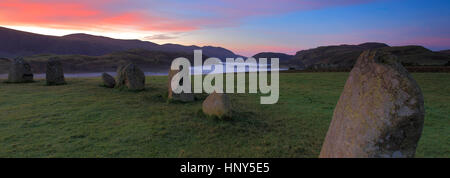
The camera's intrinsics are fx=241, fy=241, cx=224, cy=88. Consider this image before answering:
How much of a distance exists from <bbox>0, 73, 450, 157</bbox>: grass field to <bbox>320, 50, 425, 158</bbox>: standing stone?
2.38 meters

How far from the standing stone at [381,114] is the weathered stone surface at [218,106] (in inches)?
193

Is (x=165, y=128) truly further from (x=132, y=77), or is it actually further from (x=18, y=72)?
(x=18, y=72)

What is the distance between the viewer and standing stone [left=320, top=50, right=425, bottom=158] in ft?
9.82

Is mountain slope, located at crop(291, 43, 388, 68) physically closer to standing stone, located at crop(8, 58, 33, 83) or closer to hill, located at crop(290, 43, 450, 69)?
hill, located at crop(290, 43, 450, 69)

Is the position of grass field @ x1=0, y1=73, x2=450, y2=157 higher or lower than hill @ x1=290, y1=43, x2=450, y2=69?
lower

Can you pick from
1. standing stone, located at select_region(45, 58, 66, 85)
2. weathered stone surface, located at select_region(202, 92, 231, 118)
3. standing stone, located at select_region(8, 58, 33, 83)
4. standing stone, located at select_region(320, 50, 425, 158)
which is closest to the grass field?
weathered stone surface, located at select_region(202, 92, 231, 118)

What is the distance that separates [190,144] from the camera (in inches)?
239

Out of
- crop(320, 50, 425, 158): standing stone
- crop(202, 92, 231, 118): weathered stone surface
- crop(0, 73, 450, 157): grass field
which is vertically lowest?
crop(0, 73, 450, 157): grass field

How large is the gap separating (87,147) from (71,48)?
10655cm

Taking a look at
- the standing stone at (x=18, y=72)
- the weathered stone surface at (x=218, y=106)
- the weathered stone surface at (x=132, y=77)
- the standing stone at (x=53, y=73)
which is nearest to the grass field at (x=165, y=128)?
the weathered stone surface at (x=218, y=106)

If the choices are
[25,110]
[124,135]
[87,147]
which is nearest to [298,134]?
[124,135]

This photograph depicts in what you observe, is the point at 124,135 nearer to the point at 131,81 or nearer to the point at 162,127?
the point at 162,127

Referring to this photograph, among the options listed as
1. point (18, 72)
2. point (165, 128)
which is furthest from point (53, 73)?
point (165, 128)

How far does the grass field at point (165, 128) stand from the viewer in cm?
567
